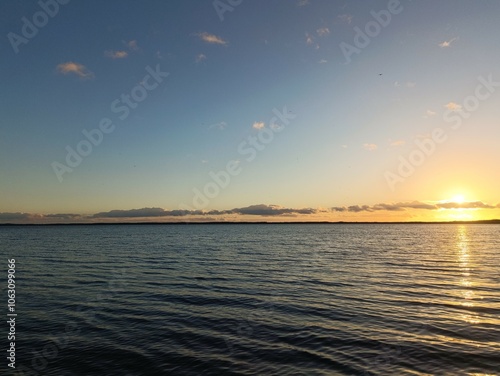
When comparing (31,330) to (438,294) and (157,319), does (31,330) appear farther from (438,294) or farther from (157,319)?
(438,294)

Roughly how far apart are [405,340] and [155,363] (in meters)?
13.3

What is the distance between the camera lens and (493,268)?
158 feet

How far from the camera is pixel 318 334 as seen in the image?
2008 cm

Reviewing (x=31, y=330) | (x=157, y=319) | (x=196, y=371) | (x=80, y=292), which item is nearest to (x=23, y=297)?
(x=80, y=292)

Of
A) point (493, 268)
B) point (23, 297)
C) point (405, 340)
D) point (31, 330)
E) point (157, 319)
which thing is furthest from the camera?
point (493, 268)

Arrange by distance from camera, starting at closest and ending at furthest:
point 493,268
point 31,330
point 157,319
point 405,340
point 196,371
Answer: point 196,371, point 405,340, point 31,330, point 157,319, point 493,268

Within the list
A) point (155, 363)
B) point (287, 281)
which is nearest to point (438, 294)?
point (287, 281)

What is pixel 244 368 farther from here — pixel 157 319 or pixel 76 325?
pixel 76 325

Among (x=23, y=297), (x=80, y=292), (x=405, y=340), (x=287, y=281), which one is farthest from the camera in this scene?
(x=287, y=281)

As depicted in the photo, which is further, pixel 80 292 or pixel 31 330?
pixel 80 292

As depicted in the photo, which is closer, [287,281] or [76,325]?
[76,325]

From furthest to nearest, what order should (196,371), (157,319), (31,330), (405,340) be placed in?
(157,319), (31,330), (405,340), (196,371)

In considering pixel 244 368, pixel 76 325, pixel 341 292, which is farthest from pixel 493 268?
pixel 76 325

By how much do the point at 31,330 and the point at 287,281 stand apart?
24.0 metres
